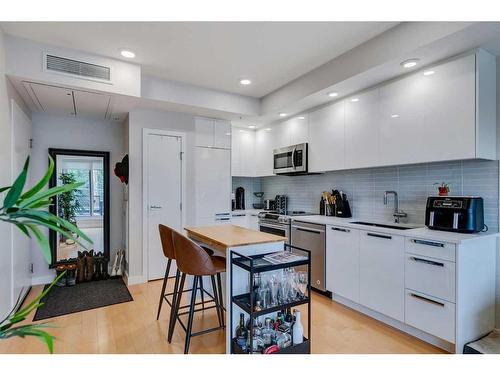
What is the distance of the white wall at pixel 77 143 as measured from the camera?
12.4ft

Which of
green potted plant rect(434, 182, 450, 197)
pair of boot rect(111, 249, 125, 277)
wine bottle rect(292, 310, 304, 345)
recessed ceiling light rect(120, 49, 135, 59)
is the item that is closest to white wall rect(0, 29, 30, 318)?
recessed ceiling light rect(120, 49, 135, 59)

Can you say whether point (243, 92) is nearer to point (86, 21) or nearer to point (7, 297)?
point (86, 21)

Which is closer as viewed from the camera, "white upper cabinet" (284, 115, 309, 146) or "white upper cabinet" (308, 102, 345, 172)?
"white upper cabinet" (308, 102, 345, 172)

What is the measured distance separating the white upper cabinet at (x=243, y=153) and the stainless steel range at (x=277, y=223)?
93cm

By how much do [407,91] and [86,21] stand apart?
2.86m

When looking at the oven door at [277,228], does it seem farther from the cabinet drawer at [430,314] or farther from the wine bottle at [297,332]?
the wine bottle at [297,332]

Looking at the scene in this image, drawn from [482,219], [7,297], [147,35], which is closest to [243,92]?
[147,35]

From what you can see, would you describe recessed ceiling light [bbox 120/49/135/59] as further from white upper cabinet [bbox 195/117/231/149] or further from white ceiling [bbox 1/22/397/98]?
white upper cabinet [bbox 195/117/231/149]

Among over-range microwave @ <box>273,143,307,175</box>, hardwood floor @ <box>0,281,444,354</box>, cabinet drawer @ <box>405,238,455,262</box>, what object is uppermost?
over-range microwave @ <box>273,143,307,175</box>

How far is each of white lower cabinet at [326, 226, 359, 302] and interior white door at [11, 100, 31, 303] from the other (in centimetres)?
319

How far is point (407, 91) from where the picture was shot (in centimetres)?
266

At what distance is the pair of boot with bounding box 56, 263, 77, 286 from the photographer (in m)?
3.68

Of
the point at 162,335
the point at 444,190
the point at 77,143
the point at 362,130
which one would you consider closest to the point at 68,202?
the point at 77,143

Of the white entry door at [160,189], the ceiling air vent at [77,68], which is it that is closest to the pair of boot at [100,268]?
the white entry door at [160,189]
